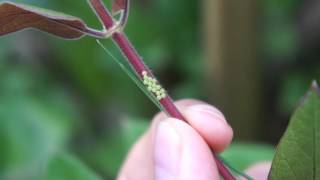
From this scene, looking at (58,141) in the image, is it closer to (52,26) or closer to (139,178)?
(139,178)

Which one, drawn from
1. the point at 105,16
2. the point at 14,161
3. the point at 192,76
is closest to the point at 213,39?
the point at 192,76

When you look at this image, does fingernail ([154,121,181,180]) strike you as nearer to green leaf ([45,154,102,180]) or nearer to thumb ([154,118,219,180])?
thumb ([154,118,219,180])

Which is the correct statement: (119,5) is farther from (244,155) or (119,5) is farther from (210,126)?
(244,155)

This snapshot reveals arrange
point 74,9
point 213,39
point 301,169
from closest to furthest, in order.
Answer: point 301,169, point 213,39, point 74,9

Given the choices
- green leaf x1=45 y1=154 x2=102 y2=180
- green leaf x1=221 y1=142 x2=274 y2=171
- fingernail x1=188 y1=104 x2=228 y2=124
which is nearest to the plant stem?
fingernail x1=188 y1=104 x2=228 y2=124

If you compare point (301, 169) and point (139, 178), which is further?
point (139, 178)

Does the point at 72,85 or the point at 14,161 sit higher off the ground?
the point at 14,161
